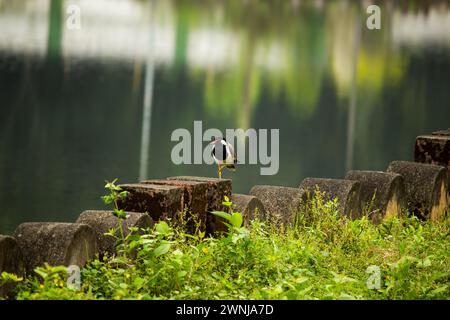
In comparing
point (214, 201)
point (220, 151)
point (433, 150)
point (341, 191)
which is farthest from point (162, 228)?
point (433, 150)

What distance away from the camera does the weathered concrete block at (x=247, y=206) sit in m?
5.14

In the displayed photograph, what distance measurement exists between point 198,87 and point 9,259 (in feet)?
18.6

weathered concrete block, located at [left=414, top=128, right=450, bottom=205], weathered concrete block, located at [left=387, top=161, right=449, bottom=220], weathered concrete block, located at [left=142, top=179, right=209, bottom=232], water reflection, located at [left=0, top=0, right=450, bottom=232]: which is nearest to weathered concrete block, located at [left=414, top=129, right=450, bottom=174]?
weathered concrete block, located at [left=414, top=128, right=450, bottom=205]

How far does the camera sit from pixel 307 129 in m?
9.85

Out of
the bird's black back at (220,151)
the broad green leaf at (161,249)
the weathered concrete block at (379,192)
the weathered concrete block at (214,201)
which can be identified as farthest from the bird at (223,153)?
the broad green leaf at (161,249)

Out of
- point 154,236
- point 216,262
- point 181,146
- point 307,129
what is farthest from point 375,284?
point 307,129

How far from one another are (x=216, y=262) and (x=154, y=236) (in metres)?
0.37

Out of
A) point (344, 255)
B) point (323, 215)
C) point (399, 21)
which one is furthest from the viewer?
point (399, 21)

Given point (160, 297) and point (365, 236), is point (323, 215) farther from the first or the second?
point (160, 297)

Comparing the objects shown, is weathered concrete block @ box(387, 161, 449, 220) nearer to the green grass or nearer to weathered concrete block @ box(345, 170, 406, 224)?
weathered concrete block @ box(345, 170, 406, 224)

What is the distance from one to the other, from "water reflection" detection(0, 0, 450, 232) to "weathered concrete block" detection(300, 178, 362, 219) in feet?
7.66

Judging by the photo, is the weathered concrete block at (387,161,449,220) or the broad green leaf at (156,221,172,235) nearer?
the broad green leaf at (156,221,172,235)

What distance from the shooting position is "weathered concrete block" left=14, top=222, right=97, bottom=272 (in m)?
3.86
